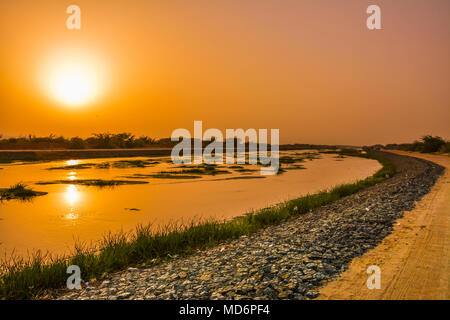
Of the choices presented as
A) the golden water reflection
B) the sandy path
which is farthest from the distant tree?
the sandy path

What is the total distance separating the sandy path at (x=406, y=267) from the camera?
4.26 meters

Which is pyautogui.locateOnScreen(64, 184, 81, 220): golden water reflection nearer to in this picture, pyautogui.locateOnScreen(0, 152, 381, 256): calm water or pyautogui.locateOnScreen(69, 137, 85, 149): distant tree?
pyautogui.locateOnScreen(0, 152, 381, 256): calm water

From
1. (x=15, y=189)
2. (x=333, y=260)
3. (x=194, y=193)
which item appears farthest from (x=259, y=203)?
(x=15, y=189)

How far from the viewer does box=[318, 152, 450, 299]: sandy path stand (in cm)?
426

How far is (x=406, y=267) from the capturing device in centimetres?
516

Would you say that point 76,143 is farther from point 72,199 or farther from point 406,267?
point 406,267

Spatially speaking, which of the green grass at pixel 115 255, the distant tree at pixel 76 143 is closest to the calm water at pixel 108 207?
the green grass at pixel 115 255

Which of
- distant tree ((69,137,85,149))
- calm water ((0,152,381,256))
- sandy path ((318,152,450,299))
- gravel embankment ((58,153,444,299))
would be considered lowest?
calm water ((0,152,381,256))

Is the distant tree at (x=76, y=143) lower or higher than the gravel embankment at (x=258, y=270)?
higher

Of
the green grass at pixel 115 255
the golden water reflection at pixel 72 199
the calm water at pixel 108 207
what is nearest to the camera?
the green grass at pixel 115 255

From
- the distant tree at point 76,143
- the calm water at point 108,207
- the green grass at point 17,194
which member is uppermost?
the distant tree at point 76,143

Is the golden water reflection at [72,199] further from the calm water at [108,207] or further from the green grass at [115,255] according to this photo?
the green grass at [115,255]

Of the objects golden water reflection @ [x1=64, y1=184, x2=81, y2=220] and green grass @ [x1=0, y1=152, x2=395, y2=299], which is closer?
green grass @ [x1=0, y1=152, x2=395, y2=299]

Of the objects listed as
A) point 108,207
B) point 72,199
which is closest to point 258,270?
point 108,207
